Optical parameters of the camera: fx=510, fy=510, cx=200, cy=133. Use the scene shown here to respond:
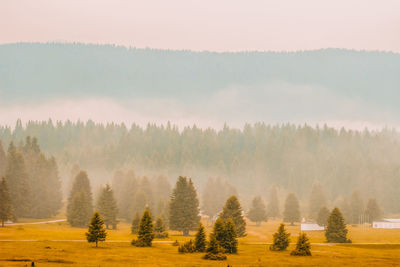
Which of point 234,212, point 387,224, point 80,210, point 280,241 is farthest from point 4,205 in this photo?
point 387,224

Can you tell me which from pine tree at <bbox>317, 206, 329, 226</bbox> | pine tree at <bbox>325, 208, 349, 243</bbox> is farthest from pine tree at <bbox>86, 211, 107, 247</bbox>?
pine tree at <bbox>317, 206, 329, 226</bbox>

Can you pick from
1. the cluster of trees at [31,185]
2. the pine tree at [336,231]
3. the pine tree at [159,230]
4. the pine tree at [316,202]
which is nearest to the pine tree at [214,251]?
the pine tree at [159,230]

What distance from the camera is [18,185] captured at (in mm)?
143875

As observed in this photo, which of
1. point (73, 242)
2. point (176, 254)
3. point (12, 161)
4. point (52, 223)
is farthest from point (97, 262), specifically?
point (12, 161)

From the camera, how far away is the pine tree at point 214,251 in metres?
76.6

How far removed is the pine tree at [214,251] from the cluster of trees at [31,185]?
70482mm

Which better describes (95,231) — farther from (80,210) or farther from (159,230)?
(80,210)

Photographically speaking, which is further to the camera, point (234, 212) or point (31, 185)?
point (31, 185)

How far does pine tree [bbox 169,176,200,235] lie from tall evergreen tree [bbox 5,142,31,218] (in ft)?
157

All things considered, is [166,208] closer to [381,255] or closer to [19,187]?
[19,187]

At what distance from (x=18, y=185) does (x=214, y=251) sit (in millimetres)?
83749

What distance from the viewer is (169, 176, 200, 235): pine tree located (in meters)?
120

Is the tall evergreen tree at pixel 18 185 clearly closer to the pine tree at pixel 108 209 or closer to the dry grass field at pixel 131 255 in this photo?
the pine tree at pixel 108 209

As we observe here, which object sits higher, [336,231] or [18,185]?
[18,185]
